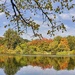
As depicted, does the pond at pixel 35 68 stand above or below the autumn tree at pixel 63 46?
below

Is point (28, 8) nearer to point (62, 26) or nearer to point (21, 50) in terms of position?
point (62, 26)

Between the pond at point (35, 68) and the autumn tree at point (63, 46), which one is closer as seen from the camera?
the pond at point (35, 68)

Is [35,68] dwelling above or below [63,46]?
below

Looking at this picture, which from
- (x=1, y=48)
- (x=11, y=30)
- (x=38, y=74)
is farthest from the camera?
(x=1, y=48)

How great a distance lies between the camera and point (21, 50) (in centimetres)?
6781

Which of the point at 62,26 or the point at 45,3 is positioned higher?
the point at 45,3

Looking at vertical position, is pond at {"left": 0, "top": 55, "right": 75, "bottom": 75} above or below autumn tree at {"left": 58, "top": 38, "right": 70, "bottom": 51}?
below

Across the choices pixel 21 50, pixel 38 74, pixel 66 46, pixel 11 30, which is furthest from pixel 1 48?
pixel 11 30

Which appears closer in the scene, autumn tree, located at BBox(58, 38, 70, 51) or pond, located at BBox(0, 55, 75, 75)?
pond, located at BBox(0, 55, 75, 75)

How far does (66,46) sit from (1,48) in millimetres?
A: 17732

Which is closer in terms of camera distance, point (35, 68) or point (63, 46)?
point (35, 68)

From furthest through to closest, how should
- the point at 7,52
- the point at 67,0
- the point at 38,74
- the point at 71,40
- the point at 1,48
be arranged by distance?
the point at 71,40, the point at 7,52, the point at 1,48, the point at 38,74, the point at 67,0

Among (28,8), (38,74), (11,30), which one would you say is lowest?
(38,74)

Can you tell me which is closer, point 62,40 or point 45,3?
point 45,3
